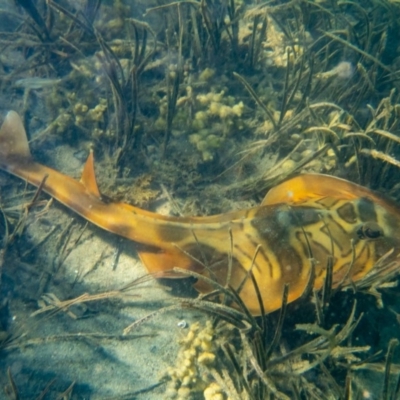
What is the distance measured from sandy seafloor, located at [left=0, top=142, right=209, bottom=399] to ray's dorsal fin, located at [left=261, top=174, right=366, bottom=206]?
1.68 meters

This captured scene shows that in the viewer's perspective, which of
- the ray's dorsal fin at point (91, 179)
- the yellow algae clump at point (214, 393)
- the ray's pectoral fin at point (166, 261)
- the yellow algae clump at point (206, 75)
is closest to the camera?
the yellow algae clump at point (214, 393)

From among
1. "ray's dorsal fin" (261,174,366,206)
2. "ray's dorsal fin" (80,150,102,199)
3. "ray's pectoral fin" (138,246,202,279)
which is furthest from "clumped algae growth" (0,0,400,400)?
"ray's pectoral fin" (138,246,202,279)

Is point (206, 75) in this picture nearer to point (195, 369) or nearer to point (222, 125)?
point (222, 125)

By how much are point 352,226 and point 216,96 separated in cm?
275

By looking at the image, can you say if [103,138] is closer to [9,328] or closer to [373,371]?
[9,328]

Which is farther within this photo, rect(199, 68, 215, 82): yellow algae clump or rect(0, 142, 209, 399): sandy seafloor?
rect(199, 68, 215, 82): yellow algae clump

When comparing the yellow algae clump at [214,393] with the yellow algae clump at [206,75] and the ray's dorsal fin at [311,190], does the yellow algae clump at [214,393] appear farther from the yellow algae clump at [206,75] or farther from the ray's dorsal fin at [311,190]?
the yellow algae clump at [206,75]

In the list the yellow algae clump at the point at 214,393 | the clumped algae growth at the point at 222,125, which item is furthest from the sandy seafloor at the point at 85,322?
the yellow algae clump at the point at 214,393

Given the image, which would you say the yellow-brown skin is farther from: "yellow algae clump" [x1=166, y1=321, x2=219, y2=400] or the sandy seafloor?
"yellow algae clump" [x1=166, y1=321, x2=219, y2=400]

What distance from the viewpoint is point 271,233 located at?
385 cm

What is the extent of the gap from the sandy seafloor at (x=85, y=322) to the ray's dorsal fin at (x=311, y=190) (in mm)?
1680

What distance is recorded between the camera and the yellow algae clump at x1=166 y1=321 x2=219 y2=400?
11.6ft

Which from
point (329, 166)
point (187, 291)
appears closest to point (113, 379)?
point (187, 291)

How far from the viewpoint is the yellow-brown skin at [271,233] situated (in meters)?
3.54
